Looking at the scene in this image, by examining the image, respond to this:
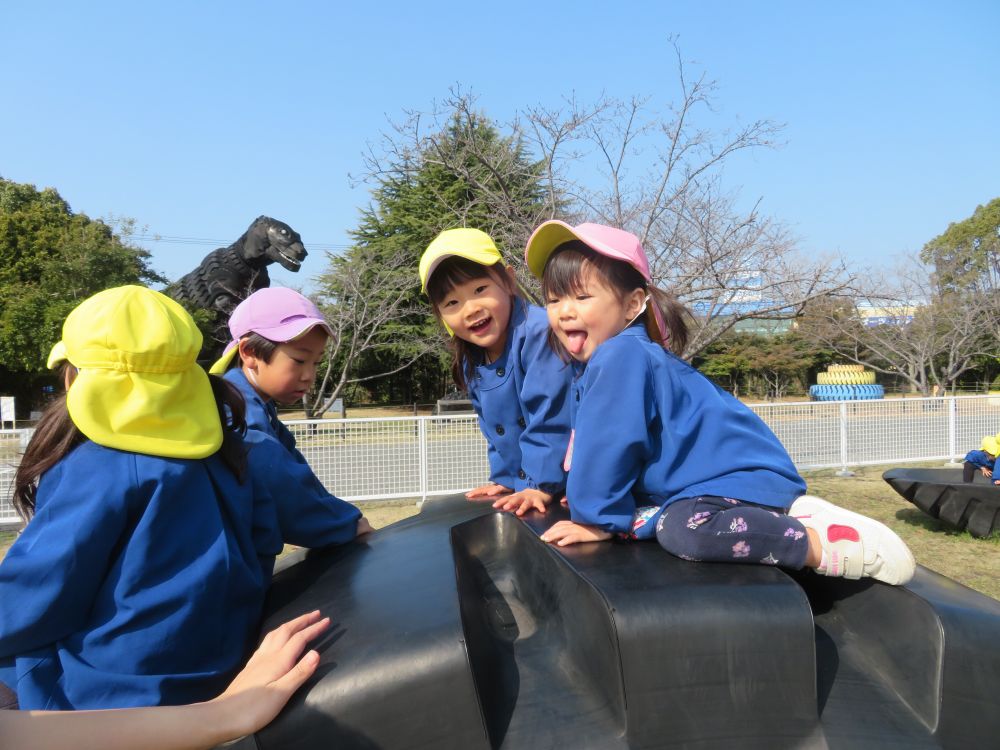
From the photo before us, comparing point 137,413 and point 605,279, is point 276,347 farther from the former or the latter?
point 605,279

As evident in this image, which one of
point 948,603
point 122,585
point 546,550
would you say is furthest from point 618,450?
point 122,585

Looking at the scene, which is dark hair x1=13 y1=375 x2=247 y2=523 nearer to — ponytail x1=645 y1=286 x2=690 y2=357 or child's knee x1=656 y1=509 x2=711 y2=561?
child's knee x1=656 y1=509 x2=711 y2=561

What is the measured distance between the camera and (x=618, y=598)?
1237mm

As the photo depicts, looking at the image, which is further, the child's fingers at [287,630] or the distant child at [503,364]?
the distant child at [503,364]

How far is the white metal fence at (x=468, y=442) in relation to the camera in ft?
26.1

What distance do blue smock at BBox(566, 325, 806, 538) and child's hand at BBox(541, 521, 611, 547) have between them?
20 millimetres

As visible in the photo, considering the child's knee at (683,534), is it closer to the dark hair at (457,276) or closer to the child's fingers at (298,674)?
the child's fingers at (298,674)

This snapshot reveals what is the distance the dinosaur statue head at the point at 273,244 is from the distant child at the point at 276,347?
9914 millimetres

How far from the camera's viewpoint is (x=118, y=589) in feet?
3.92

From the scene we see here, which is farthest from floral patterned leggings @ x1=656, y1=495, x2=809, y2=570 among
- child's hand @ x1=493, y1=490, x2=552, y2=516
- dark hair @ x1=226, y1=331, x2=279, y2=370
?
dark hair @ x1=226, y1=331, x2=279, y2=370

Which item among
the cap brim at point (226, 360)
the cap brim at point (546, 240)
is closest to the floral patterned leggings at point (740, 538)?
the cap brim at point (546, 240)

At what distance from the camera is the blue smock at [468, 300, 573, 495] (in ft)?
7.38

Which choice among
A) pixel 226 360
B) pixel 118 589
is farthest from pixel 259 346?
pixel 118 589

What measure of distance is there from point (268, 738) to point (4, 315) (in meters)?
19.4
